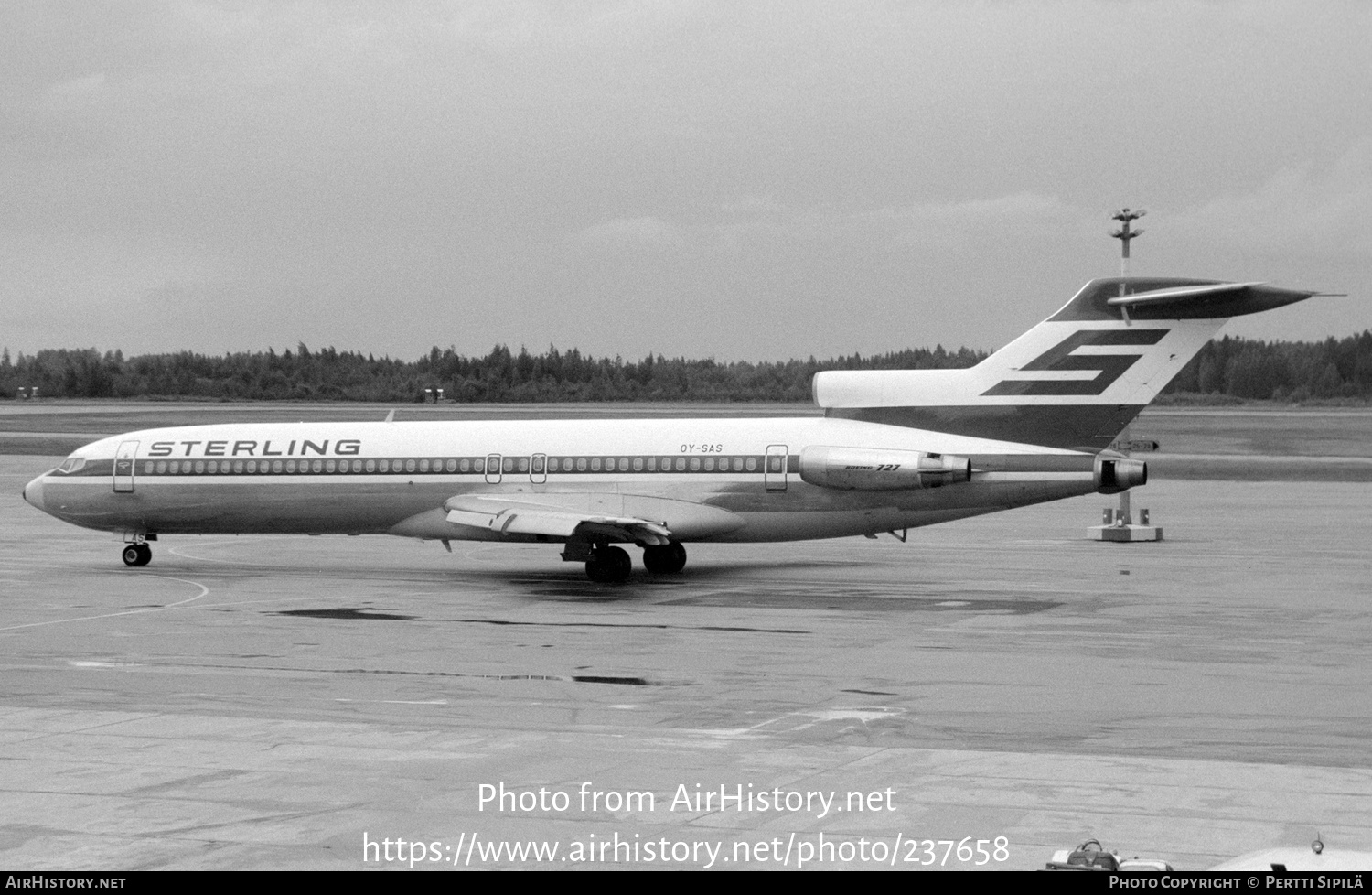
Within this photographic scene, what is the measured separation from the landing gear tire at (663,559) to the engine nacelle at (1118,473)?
Answer: 8323mm

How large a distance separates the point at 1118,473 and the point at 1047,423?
1605 mm

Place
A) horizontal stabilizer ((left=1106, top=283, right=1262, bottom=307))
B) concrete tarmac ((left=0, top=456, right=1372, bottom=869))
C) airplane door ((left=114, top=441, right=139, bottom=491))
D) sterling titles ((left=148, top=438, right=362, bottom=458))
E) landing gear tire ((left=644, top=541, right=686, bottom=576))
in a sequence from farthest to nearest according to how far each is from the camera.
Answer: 1. airplane door ((left=114, top=441, right=139, bottom=491))
2. sterling titles ((left=148, top=438, right=362, bottom=458))
3. landing gear tire ((left=644, top=541, right=686, bottom=576))
4. horizontal stabilizer ((left=1106, top=283, right=1262, bottom=307))
5. concrete tarmac ((left=0, top=456, right=1372, bottom=869))

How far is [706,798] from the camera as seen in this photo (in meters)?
12.9

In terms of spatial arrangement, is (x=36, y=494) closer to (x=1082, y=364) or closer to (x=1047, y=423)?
(x=1047, y=423)

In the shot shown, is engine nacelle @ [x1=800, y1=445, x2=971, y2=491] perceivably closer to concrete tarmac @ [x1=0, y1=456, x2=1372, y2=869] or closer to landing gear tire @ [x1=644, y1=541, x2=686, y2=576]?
concrete tarmac @ [x1=0, y1=456, x2=1372, y2=869]

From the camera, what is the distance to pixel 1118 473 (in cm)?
2969

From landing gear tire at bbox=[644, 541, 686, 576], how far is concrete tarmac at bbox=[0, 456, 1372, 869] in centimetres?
Answer: 69

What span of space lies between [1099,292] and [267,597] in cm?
1588

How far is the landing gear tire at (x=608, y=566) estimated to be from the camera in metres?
31.0

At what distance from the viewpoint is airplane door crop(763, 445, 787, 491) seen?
31.1 metres

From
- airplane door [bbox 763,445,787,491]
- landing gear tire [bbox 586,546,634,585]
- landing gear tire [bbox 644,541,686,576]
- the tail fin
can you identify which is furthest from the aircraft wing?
the tail fin
